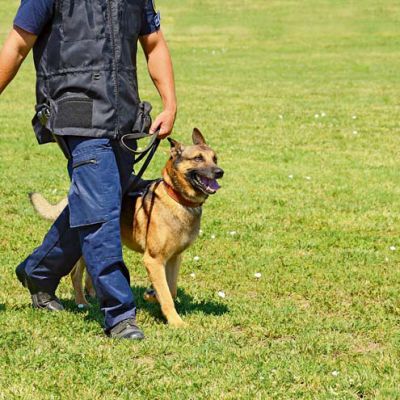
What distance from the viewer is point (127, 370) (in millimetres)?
4727

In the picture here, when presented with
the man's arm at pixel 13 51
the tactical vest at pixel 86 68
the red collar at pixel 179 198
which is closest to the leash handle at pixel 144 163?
the red collar at pixel 179 198

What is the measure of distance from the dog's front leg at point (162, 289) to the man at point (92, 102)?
0.48 meters

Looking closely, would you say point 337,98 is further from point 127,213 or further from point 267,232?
point 127,213

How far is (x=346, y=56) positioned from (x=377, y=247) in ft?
66.2

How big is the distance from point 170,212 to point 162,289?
565 mm

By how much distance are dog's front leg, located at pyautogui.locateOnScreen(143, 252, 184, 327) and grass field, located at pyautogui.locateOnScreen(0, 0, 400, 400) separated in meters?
0.11

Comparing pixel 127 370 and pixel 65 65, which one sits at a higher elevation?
pixel 65 65

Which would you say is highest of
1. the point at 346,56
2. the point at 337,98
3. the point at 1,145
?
the point at 1,145

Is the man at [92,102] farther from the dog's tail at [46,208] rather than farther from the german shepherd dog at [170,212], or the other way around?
the dog's tail at [46,208]

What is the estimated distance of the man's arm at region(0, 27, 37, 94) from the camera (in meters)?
5.20

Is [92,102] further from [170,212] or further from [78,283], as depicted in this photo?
[78,283]

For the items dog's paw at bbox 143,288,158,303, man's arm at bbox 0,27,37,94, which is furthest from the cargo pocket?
dog's paw at bbox 143,288,158,303

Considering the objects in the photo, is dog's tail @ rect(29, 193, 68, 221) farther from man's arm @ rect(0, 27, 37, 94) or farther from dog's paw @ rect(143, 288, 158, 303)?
man's arm @ rect(0, 27, 37, 94)

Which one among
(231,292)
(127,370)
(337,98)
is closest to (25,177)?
(231,292)
